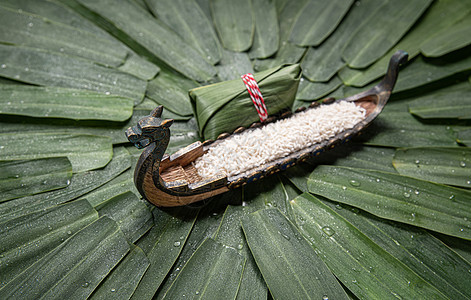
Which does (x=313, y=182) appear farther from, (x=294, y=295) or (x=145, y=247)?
(x=145, y=247)

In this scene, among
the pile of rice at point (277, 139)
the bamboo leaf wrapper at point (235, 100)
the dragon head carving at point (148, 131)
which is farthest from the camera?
the bamboo leaf wrapper at point (235, 100)

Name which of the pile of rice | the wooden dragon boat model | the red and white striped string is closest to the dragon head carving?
the wooden dragon boat model

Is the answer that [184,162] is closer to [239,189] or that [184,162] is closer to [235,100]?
[239,189]

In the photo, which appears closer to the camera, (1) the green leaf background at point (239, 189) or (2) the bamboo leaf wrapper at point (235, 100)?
(1) the green leaf background at point (239, 189)

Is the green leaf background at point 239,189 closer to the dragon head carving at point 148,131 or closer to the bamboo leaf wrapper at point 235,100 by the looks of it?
the bamboo leaf wrapper at point 235,100

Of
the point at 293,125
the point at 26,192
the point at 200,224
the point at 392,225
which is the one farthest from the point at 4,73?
the point at 392,225

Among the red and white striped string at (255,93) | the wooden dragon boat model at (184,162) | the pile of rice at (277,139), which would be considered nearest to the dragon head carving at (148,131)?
the wooden dragon boat model at (184,162)
